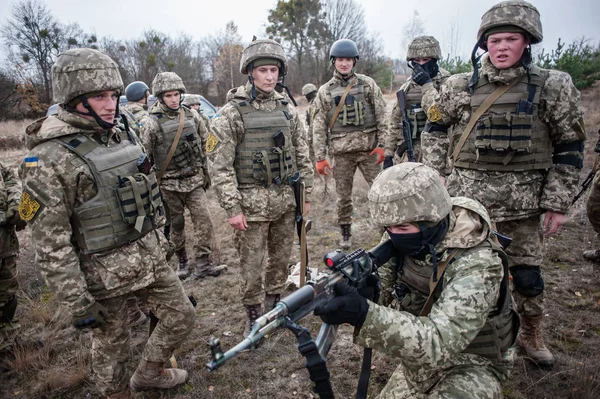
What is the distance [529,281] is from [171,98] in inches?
176

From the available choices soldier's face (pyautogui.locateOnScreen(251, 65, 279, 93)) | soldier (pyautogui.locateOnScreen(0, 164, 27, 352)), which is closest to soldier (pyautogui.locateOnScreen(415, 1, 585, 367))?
soldier's face (pyautogui.locateOnScreen(251, 65, 279, 93))

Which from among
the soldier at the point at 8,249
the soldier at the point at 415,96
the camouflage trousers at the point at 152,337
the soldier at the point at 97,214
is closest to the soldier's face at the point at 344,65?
the soldier at the point at 415,96

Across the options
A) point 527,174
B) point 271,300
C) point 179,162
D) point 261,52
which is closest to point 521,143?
point 527,174

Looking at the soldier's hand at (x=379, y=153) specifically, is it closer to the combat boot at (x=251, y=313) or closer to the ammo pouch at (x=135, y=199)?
the combat boot at (x=251, y=313)

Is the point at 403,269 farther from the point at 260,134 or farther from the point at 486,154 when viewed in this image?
the point at 260,134

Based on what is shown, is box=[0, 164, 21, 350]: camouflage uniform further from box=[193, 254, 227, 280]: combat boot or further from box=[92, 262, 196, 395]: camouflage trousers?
box=[193, 254, 227, 280]: combat boot

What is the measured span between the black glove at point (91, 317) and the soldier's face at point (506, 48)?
332 cm

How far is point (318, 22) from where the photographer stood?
35.0 m

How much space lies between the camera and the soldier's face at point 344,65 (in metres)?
5.37

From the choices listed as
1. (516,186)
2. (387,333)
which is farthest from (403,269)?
(516,186)

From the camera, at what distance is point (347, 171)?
18.7 ft

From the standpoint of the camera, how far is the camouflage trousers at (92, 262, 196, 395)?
2.60 meters

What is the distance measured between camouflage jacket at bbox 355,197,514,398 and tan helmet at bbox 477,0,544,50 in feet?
5.00

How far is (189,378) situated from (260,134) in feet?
7.41
